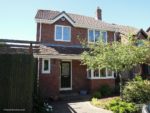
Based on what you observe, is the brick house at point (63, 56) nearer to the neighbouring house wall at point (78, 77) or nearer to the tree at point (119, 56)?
the neighbouring house wall at point (78, 77)

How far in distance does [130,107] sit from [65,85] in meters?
9.13

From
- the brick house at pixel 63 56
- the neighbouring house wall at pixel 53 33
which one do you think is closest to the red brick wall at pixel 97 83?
the brick house at pixel 63 56

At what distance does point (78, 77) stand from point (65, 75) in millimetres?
1246

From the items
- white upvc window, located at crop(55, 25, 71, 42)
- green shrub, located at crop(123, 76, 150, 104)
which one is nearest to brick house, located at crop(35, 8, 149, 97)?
white upvc window, located at crop(55, 25, 71, 42)

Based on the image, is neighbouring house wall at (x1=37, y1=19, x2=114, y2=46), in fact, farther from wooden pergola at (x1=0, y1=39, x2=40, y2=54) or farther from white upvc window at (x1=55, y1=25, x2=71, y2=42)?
wooden pergola at (x1=0, y1=39, x2=40, y2=54)

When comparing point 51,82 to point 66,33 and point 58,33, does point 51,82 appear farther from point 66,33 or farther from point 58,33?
point 66,33

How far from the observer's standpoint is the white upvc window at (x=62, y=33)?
22.1 metres

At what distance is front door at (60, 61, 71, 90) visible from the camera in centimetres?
2120

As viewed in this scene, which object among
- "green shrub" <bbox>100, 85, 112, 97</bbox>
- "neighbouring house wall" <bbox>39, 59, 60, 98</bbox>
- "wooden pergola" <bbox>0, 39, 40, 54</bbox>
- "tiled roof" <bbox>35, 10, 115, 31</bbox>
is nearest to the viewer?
"wooden pergola" <bbox>0, 39, 40, 54</bbox>

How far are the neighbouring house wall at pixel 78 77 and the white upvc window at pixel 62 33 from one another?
247cm

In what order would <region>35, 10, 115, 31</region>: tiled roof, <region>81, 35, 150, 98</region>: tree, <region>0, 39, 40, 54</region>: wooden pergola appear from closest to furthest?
<region>0, 39, 40, 54</region>: wooden pergola, <region>81, 35, 150, 98</region>: tree, <region>35, 10, 115, 31</region>: tiled roof

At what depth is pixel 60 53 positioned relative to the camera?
20047 mm

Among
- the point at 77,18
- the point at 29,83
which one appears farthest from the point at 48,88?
the point at 77,18

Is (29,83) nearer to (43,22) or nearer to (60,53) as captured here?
(60,53)
